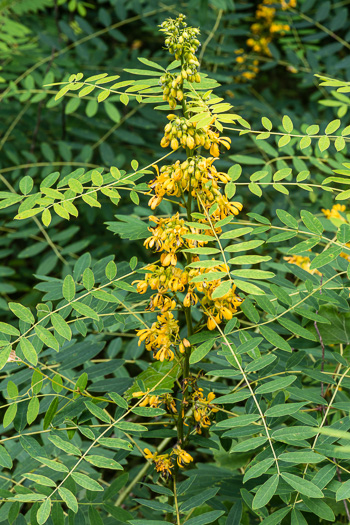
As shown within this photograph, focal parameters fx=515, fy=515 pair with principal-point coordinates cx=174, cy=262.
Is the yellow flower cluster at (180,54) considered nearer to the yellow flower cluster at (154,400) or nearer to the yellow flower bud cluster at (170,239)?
the yellow flower bud cluster at (170,239)

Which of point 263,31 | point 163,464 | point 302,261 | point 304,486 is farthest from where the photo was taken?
point 263,31

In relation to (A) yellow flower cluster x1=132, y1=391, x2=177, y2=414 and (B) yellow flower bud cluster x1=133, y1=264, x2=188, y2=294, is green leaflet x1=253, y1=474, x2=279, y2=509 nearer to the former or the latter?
(A) yellow flower cluster x1=132, y1=391, x2=177, y2=414

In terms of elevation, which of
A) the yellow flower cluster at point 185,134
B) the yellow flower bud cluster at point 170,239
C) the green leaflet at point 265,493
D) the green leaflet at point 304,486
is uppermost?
the yellow flower cluster at point 185,134

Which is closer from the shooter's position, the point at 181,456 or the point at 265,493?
the point at 265,493

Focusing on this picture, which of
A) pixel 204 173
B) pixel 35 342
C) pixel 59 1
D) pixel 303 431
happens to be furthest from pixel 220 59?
pixel 303 431

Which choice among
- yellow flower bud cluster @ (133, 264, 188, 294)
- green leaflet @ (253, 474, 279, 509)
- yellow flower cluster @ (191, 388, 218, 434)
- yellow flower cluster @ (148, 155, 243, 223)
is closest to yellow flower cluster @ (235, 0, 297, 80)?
yellow flower cluster @ (148, 155, 243, 223)

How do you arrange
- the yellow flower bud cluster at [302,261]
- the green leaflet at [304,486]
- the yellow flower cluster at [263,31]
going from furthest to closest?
the yellow flower cluster at [263,31], the yellow flower bud cluster at [302,261], the green leaflet at [304,486]

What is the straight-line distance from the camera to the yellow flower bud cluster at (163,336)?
114 centimetres

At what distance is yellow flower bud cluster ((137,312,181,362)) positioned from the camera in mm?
1145

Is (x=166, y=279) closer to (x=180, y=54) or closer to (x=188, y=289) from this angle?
(x=188, y=289)

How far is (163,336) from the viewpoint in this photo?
3.78ft

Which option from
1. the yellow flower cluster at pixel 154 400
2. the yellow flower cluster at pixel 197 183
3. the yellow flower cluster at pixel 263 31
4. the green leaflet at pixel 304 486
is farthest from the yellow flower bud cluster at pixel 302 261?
the yellow flower cluster at pixel 263 31

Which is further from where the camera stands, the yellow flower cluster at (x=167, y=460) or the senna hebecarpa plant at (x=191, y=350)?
the yellow flower cluster at (x=167, y=460)

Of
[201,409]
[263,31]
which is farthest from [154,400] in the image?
[263,31]
